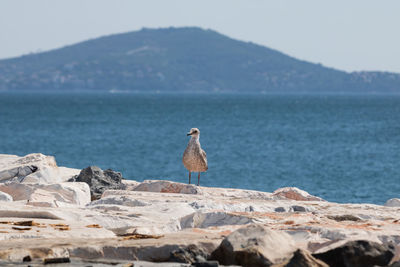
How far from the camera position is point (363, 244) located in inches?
A: 258

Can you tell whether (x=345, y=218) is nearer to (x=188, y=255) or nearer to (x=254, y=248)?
(x=254, y=248)

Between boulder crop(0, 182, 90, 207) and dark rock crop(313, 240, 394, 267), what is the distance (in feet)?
13.7

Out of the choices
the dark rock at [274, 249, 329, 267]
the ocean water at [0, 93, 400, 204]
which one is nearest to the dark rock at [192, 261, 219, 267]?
the dark rock at [274, 249, 329, 267]

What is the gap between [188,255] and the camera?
21.7 ft

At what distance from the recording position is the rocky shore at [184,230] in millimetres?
6535

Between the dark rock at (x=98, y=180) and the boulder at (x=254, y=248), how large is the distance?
530 cm

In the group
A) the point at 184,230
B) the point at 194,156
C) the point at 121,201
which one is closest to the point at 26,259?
the point at 184,230

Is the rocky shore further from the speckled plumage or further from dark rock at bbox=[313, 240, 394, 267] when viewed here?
the speckled plumage

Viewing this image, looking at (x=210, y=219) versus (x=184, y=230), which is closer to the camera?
(x=184, y=230)

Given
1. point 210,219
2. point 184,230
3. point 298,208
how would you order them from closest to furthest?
point 184,230, point 210,219, point 298,208

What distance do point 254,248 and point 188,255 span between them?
537mm

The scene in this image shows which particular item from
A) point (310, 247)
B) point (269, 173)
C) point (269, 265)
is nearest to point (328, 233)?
point (310, 247)

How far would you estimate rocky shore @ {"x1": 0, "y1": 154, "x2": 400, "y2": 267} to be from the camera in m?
6.54

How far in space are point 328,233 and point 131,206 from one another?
2907 mm
